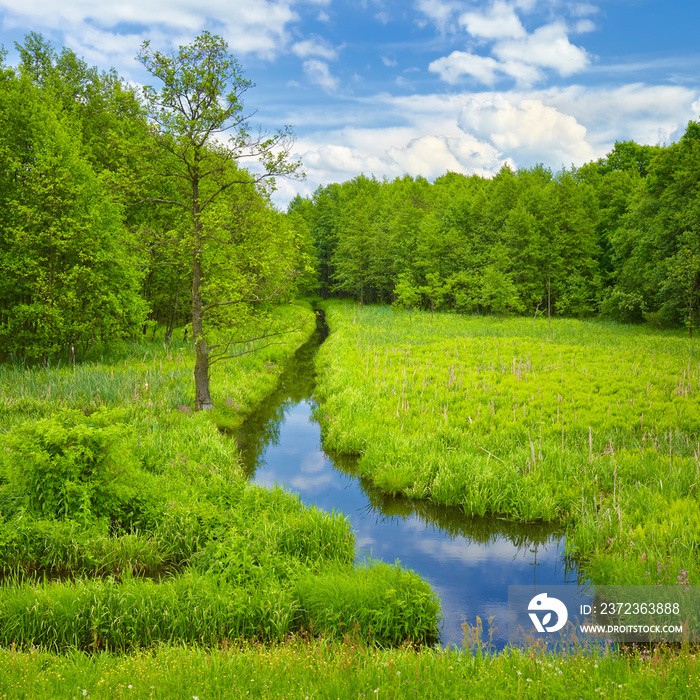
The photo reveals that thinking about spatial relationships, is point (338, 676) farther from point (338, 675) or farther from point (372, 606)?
point (372, 606)

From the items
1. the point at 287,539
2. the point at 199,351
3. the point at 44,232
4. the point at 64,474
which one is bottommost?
the point at 287,539

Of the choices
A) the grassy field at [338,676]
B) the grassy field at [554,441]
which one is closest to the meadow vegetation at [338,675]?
the grassy field at [338,676]

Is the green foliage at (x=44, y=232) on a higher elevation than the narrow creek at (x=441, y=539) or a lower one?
higher

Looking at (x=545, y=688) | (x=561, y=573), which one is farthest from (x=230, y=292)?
(x=545, y=688)

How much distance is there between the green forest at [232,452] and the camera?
16.2ft

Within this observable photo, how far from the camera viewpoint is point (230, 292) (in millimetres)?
15477

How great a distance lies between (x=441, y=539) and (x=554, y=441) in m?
4.48

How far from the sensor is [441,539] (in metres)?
9.13

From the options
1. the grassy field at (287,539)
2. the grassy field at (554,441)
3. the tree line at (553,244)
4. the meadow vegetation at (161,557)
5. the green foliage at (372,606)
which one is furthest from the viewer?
the tree line at (553,244)

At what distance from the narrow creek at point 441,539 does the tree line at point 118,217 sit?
457 centimetres

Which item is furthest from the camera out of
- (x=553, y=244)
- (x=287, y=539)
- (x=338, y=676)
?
(x=553, y=244)

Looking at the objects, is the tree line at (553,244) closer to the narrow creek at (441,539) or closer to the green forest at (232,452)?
the green forest at (232,452)

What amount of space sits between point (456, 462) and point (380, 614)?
5.19 metres

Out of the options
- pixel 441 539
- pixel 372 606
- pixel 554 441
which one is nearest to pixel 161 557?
pixel 372 606
